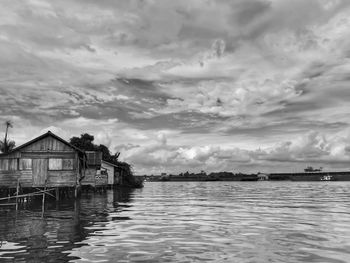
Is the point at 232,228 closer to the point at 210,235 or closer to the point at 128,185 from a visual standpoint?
the point at 210,235

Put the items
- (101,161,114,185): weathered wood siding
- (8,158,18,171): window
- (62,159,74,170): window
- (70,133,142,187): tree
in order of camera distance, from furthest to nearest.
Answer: (70,133,142,187): tree < (101,161,114,185): weathered wood siding < (62,159,74,170): window < (8,158,18,171): window

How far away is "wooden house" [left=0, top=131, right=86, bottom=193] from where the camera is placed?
123 ft

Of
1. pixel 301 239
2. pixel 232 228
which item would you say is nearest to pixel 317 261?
pixel 301 239

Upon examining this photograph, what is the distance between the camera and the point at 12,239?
15258 mm

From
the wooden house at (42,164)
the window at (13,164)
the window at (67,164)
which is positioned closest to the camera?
the wooden house at (42,164)

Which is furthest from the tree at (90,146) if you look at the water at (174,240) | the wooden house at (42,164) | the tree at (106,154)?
the water at (174,240)

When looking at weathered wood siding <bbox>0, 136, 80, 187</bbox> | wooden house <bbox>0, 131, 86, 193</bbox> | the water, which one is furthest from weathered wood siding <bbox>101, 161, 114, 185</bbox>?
the water

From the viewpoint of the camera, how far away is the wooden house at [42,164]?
37.4m

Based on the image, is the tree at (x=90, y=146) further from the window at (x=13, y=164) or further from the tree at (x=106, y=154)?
the window at (x=13, y=164)

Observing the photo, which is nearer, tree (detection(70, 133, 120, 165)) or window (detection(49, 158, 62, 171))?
window (detection(49, 158, 62, 171))

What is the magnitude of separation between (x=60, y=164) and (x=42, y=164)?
1.73 metres

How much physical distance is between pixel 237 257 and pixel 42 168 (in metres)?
29.9

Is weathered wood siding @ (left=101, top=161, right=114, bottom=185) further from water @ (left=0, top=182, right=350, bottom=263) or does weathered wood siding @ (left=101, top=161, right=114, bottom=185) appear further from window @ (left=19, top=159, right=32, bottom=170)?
water @ (left=0, top=182, right=350, bottom=263)

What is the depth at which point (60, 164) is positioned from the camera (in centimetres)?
3841
